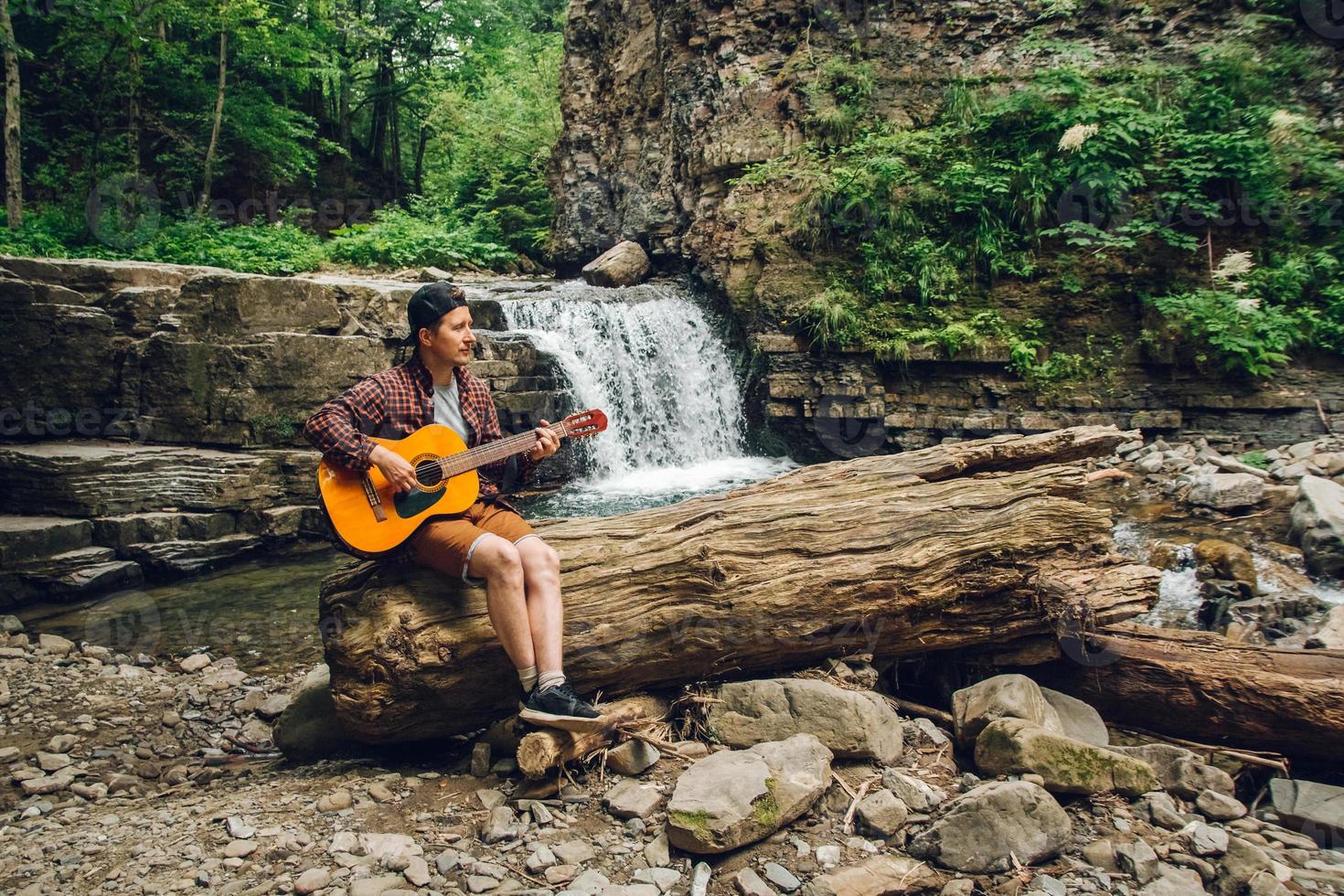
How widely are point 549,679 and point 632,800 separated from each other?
0.56m

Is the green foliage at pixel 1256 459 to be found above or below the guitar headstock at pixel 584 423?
below

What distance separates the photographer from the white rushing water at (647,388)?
10.4 m

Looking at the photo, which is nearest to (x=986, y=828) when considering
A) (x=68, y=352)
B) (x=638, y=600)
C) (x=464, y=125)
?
(x=638, y=600)

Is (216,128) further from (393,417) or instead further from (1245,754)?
(1245,754)

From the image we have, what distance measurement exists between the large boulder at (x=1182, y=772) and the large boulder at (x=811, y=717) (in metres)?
0.94

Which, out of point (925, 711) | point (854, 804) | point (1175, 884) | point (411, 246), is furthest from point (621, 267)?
point (1175, 884)

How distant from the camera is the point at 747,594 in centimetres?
334

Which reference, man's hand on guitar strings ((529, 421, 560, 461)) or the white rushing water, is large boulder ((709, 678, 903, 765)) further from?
the white rushing water

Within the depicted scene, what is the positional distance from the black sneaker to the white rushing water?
691 centimetres

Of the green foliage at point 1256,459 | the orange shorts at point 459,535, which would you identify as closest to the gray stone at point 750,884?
the orange shorts at point 459,535

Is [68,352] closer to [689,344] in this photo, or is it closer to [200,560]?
[200,560]

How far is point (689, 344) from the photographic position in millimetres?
11625

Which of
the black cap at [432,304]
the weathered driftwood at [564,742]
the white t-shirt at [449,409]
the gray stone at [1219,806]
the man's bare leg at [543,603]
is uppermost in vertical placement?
the black cap at [432,304]

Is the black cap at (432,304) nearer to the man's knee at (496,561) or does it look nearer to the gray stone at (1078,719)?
the man's knee at (496,561)
